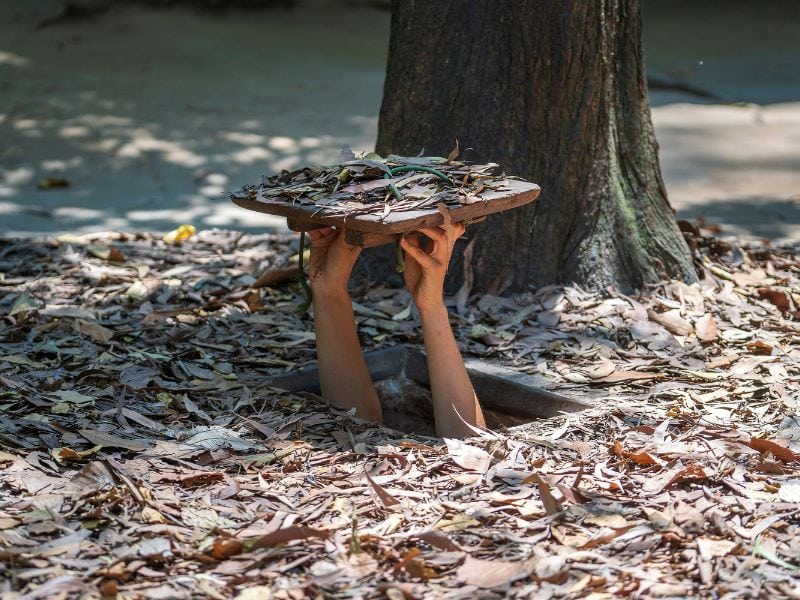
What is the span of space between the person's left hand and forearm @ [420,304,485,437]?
0.06 meters

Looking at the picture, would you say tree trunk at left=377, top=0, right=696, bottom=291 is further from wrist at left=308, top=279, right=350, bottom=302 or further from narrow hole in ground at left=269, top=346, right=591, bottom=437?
wrist at left=308, top=279, right=350, bottom=302

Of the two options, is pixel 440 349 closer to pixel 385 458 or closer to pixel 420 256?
pixel 420 256

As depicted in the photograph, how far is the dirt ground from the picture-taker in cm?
671

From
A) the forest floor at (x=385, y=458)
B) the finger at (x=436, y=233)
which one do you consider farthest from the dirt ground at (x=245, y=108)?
the finger at (x=436, y=233)

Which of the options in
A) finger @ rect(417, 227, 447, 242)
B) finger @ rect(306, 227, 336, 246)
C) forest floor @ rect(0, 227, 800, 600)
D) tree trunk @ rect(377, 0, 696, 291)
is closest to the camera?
forest floor @ rect(0, 227, 800, 600)

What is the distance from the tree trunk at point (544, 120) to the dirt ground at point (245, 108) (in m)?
1.74

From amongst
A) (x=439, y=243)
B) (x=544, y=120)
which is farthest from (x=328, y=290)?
(x=544, y=120)

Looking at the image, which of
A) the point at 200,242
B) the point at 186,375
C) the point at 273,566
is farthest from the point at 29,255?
the point at 273,566

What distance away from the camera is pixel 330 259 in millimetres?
3449

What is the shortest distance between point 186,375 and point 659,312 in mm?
1861

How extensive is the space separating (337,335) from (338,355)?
7 centimetres

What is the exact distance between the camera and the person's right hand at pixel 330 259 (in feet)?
11.2

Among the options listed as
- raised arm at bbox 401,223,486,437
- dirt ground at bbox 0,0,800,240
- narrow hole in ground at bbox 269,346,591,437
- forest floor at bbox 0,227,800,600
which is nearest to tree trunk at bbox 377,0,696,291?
forest floor at bbox 0,227,800,600

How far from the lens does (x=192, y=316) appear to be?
169 inches
